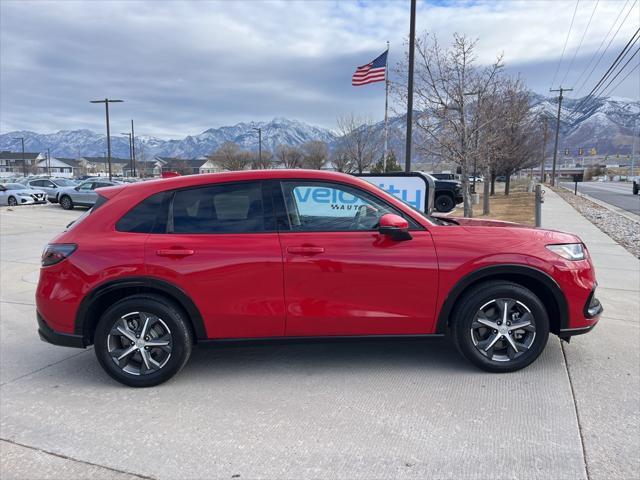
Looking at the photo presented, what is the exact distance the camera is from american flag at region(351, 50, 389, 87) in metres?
18.6

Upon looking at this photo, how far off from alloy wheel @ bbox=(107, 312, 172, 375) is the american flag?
54.9ft

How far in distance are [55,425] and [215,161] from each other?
66792 mm

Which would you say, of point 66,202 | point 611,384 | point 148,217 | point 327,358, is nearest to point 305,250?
point 327,358

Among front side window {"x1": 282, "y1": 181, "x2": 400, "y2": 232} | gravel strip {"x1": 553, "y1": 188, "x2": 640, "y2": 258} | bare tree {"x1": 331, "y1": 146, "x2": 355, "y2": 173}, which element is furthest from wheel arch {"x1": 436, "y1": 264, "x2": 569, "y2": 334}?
bare tree {"x1": 331, "y1": 146, "x2": 355, "y2": 173}

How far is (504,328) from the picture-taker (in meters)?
3.61

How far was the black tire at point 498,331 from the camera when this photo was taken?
3.57 metres

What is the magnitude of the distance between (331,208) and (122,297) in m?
1.79

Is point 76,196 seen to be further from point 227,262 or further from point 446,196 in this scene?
point 227,262

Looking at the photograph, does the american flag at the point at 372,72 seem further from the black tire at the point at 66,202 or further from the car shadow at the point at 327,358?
the car shadow at the point at 327,358

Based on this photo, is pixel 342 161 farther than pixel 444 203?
Yes

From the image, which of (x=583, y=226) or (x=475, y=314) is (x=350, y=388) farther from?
(x=583, y=226)

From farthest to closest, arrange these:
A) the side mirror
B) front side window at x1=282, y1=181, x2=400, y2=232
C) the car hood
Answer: the car hood, front side window at x1=282, y1=181, x2=400, y2=232, the side mirror

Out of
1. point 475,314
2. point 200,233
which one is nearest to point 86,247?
point 200,233

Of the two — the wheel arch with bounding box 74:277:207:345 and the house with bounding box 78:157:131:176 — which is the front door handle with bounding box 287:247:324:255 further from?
the house with bounding box 78:157:131:176
